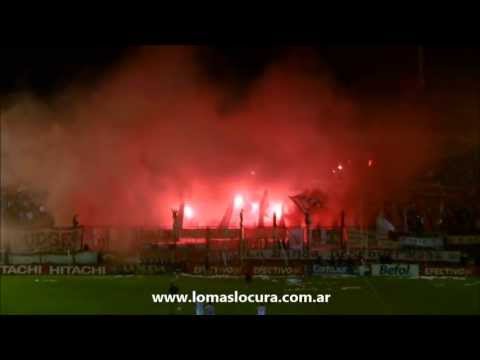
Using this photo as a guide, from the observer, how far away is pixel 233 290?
8.22m

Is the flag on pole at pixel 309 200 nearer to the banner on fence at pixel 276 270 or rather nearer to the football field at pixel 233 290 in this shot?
the banner on fence at pixel 276 270

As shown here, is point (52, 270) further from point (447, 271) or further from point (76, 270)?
point (447, 271)

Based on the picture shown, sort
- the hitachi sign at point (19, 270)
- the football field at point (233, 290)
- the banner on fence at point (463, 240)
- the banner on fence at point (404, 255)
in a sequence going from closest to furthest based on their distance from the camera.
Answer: the football field at point (233, 290) → the hitachi sign at point (19, 270) → the banner on fence at point (404, 255) → the banner on fence at point (463, 240)

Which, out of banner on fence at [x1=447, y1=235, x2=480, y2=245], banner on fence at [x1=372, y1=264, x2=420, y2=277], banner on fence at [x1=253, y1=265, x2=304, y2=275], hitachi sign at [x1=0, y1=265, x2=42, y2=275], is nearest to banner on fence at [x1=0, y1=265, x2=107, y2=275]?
hitachi sign at [x1=0, y1=265, x2=42, y2=275]

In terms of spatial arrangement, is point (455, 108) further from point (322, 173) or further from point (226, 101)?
point (226, 101)

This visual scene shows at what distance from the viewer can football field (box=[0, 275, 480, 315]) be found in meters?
7.66

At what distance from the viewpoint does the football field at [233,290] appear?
766 cm

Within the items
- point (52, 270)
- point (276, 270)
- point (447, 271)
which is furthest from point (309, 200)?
point (52, 270)

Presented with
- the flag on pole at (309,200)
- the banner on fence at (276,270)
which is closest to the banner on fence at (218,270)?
the banner on fence at (276,270)

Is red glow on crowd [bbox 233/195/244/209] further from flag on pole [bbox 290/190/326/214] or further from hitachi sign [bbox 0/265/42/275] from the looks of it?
hitachi sign [bbox 0/265/42/275]

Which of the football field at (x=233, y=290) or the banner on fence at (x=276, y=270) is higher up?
the banner on fence at (x=276, y=270)

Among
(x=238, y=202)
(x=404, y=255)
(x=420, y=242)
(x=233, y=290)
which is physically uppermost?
(x=238, y=202)

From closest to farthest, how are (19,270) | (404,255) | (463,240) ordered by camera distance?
(19,270) → (404,255) → (463,240)

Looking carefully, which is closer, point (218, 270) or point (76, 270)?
point (218, 270)
